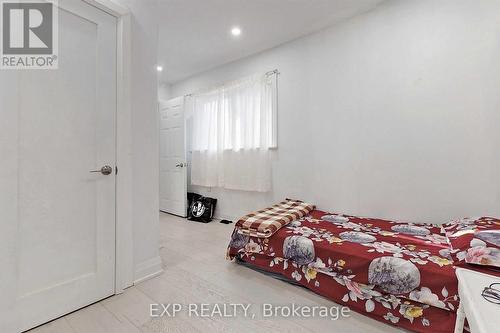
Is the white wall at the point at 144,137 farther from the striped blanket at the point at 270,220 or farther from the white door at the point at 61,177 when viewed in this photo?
the striped blanket at the point at 270,220

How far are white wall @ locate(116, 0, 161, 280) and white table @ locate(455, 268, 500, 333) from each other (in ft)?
6.56

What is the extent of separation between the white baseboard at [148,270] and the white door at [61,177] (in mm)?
209

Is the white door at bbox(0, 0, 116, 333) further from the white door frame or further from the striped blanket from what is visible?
the striped blanket

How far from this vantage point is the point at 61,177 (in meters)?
1.53

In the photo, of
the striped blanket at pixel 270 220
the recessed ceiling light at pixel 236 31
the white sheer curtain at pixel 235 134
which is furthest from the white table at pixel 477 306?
the recessed ceiling light at pixel 236 31

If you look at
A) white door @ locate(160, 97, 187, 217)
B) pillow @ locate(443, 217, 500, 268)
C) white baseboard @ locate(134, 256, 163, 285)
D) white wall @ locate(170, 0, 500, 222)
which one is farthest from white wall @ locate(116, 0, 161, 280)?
pillow @ locate(443, 217, 500, 268)

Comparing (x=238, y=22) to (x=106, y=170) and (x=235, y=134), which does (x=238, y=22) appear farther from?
(x=106, y=170)

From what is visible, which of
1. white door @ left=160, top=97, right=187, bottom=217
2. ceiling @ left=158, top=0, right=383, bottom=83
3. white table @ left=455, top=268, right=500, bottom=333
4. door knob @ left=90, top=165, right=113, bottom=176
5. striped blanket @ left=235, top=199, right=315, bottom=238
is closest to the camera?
white table @ left=455, top=268, right=500, bottom=333

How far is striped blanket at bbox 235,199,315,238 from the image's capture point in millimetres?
2112

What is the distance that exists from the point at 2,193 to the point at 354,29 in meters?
3.35

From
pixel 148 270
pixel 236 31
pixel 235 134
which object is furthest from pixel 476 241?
pixel 236 31

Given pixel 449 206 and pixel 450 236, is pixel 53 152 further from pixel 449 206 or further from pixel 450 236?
pixel 449 206

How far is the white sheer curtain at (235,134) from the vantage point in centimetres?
333

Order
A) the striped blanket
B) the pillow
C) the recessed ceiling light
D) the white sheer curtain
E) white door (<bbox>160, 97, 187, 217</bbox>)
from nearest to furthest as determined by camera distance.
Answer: the pillow
the striped blanket
the recessed ceiling light
the white sheer curtain
white door (<bbox>160, 97, 187, 217</bbox>)
